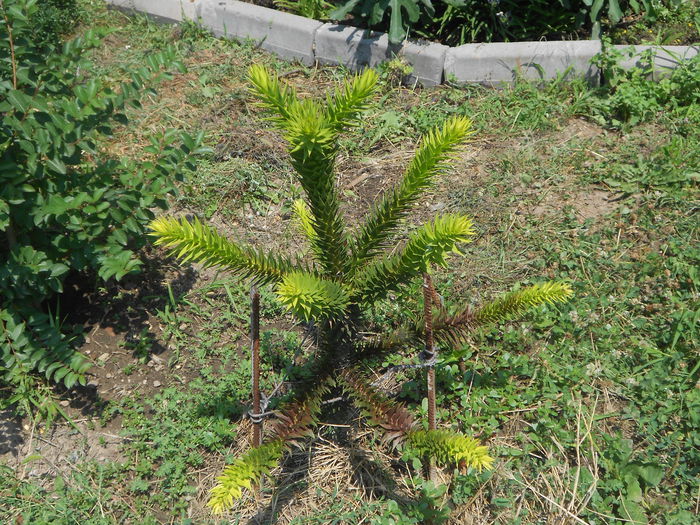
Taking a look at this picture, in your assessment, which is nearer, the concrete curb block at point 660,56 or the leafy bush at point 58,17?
the concrete curb block at point 660,56

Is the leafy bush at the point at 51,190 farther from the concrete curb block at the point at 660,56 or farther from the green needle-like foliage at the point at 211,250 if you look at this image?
the concrete curb block at the point at 660,56

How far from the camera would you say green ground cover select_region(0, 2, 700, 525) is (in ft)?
9.75

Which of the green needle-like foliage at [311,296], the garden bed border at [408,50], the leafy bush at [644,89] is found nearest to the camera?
the green needle-like foliage at [311,296]

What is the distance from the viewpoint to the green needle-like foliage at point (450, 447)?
2.32 metres

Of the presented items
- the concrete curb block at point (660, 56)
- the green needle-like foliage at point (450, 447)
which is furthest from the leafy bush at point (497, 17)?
the green needle-like foliage at point (450, 447)

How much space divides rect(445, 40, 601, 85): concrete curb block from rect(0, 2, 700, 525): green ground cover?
4.6 inches

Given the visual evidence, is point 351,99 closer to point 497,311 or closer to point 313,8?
point 497,311

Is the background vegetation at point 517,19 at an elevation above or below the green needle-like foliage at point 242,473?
above

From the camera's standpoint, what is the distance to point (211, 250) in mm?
2209

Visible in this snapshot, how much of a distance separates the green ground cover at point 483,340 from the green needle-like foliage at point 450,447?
0.43m

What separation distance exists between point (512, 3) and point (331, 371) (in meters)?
3.65

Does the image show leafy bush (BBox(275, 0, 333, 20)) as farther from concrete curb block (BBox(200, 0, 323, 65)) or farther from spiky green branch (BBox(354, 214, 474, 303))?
spiky green branch (BBox(354, 214, 474, 303))

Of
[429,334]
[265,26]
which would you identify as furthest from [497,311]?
[265,26]

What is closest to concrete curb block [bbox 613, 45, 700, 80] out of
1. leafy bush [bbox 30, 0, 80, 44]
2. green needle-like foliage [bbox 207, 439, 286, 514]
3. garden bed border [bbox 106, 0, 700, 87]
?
garden bed border [bbox 106, 0, 700, 87]
